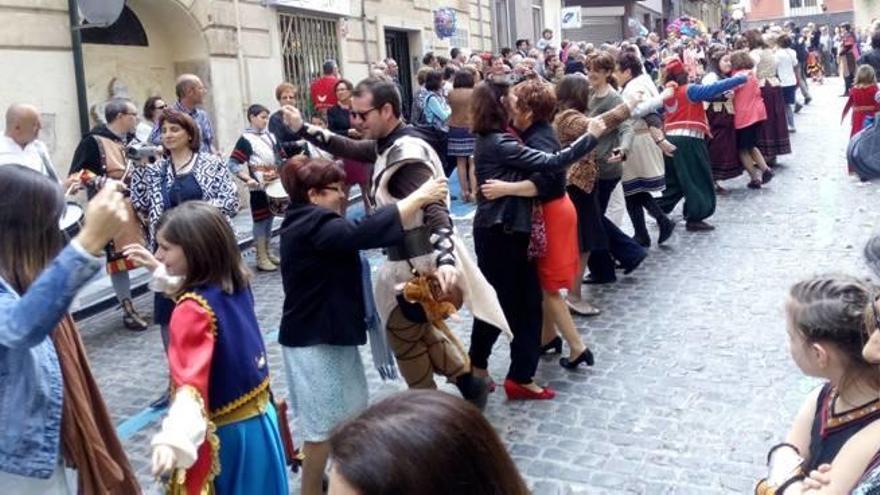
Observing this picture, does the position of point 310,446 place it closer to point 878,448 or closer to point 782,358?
point 878,448

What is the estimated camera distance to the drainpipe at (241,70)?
1200 centimetres

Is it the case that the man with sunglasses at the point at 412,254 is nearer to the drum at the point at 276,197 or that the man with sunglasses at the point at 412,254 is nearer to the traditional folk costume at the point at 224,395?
the traditional folk costume at the point at 224,395

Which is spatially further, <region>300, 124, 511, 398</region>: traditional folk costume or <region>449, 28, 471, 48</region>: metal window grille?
<region>449, 28, 471, 48</region>: metal window grille

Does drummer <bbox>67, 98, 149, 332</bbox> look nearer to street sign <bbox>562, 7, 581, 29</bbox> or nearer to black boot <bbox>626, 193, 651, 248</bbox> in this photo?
black boot <bbox>626, 193, 651, 248</bbox>

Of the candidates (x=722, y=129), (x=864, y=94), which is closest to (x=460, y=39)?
(x=722, y=129)

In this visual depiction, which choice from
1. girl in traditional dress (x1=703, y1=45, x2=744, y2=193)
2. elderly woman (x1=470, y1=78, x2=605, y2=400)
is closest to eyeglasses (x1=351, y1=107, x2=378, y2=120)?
elderly woman (x1=470, y1=78, x2=605, y2=400)

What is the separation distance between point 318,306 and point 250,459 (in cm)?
71

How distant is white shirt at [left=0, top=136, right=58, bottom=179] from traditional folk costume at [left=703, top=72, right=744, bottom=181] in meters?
7.07

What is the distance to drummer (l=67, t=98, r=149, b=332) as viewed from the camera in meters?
6.18

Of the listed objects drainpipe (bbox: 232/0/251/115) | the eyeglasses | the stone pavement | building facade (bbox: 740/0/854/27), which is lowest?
the stone pavement

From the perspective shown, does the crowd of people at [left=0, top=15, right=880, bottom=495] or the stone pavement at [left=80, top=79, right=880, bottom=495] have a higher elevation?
the crowd of people at [left=0, top=15, right=880, bottom=495]

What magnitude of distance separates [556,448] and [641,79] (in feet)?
14.4

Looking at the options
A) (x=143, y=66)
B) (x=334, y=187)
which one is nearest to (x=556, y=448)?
(x=334, y=187)

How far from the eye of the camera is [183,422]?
2.48 metres
